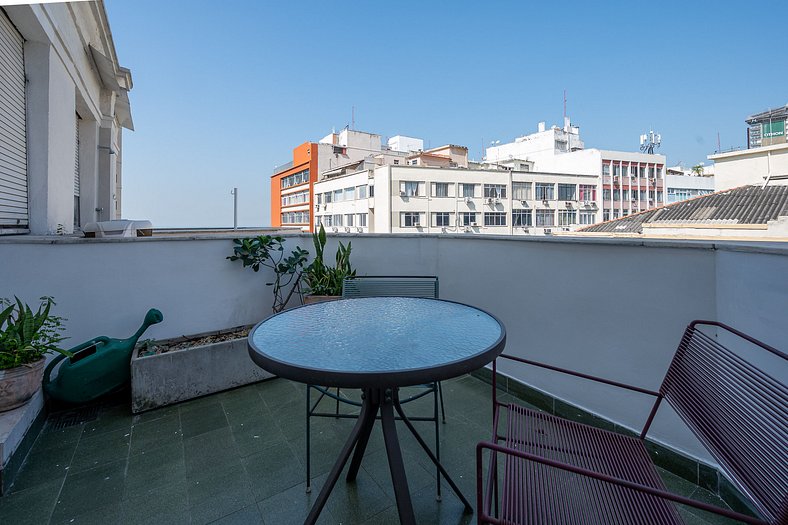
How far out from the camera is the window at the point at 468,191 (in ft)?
A: 113

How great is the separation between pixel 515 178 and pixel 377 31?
23.5 m

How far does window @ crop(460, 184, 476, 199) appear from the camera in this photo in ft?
113

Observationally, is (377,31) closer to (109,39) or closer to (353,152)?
(109,39)

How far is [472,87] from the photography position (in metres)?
33.2

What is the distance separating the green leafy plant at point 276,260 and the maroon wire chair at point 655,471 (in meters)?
2.61

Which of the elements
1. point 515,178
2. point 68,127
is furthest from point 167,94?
point 515,178

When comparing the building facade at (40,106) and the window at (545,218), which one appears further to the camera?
the window at (545,218)

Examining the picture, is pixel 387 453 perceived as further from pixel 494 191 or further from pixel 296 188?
pixel 296 188

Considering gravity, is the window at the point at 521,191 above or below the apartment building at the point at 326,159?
below

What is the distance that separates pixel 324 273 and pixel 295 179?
4581 cm

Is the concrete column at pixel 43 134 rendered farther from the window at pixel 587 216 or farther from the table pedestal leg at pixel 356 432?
the window at pixel 587 216

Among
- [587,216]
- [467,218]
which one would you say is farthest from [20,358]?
[587,216]

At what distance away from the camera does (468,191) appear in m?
34.4

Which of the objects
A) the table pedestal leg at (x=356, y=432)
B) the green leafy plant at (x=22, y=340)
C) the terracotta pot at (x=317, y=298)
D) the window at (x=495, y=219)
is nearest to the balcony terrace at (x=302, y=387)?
the table pedestal leg at (x=356, y=432)
